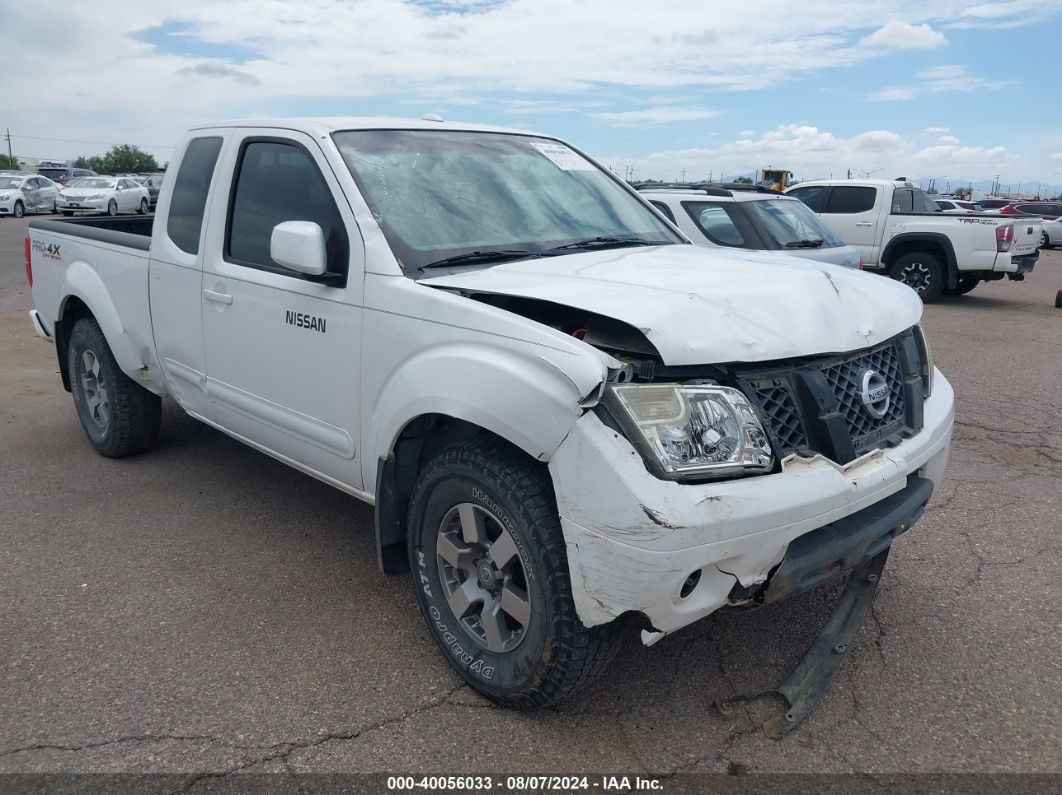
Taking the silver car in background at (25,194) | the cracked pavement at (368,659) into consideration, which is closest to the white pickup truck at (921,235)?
the cracked pavement at (368,659)

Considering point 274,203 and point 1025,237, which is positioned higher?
point 274,203

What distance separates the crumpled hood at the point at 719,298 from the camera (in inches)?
98.8

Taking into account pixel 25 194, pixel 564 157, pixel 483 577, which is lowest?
pixel 483 577

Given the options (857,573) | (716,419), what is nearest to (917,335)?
(857,573)

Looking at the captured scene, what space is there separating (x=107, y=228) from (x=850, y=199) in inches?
471

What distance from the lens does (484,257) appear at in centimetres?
331

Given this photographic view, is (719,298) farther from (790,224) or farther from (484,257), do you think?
(790,224)

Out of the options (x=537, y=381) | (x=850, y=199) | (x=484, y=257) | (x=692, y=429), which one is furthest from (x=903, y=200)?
(x=537, y=381)

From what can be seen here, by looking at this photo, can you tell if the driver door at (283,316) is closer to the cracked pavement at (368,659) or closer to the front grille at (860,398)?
the cracked pavement at (368,659)

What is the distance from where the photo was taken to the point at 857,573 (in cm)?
324

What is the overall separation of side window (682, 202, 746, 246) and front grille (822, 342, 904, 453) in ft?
21.2

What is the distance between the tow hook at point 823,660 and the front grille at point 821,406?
1.50ft

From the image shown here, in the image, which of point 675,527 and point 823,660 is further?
point 823,660

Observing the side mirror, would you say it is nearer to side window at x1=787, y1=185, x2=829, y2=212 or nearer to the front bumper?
the front bumper
